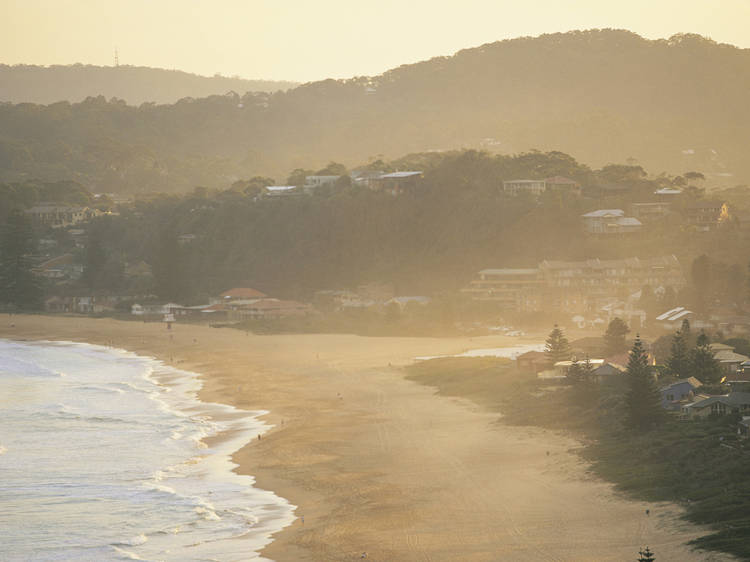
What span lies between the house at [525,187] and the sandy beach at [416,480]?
44.1m

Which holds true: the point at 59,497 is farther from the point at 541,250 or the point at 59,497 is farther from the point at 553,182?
the point at 553,182

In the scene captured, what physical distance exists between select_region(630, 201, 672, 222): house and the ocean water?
1878 inches

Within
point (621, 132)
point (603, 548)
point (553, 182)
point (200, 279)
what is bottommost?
point (603, 548)

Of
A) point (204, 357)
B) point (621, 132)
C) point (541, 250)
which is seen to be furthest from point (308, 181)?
point (621, 132)

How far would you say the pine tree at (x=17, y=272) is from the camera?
89.6 meters

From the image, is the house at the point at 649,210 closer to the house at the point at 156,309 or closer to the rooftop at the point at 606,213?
the rooftop at the point at 606,213

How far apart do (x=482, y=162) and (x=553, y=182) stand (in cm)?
919

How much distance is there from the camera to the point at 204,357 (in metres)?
57.8

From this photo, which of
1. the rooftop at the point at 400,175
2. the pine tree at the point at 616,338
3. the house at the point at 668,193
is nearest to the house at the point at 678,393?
the pine tree at the point at 616,338

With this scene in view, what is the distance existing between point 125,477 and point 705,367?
20961mm

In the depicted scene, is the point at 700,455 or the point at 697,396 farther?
the point at 697,396

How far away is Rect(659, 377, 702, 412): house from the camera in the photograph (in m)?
32.0

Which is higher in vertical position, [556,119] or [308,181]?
[556,119]

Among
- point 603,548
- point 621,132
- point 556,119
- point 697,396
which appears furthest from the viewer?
point 556,119
